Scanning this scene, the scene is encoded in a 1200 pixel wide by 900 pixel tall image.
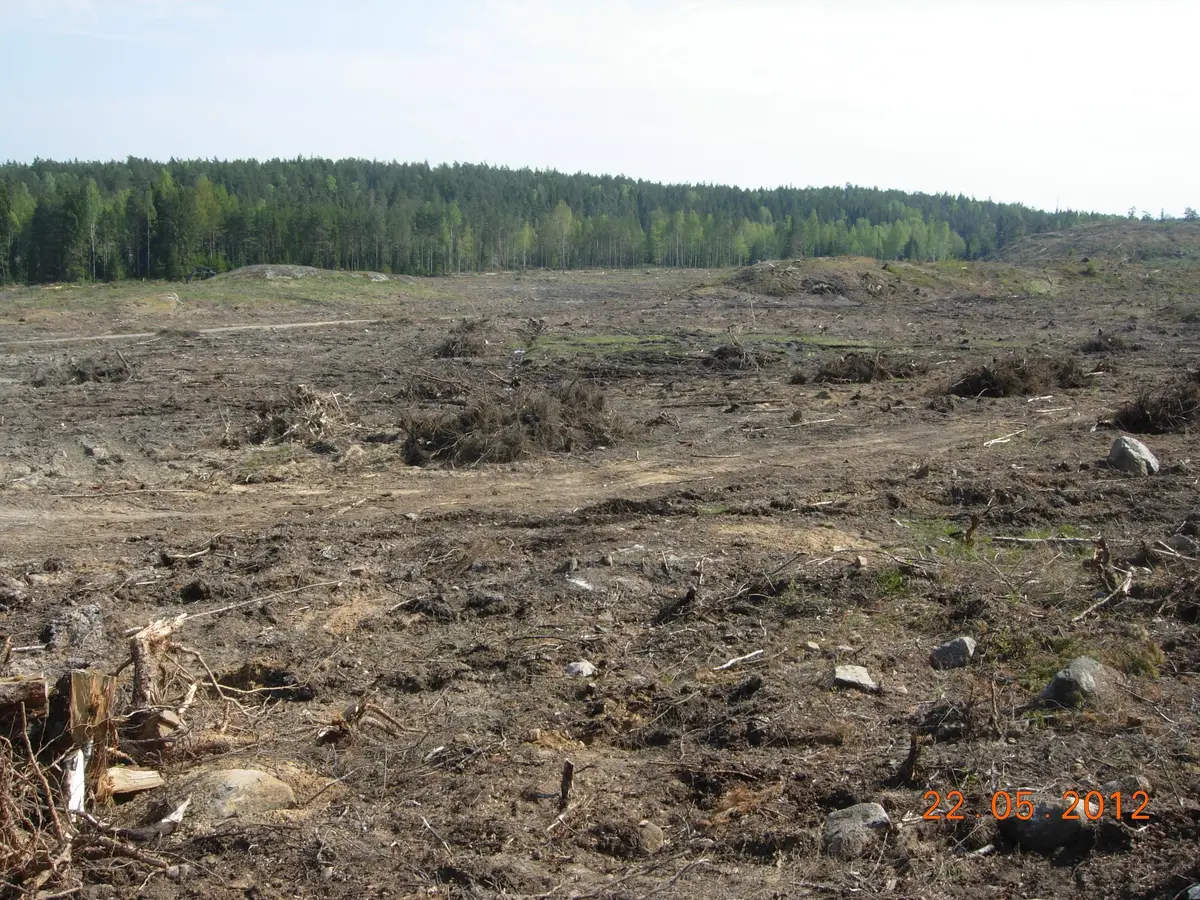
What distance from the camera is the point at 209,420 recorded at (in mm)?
17000

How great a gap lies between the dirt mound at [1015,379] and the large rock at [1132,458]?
21.6 ft

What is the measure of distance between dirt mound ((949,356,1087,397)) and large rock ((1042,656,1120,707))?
541 inches

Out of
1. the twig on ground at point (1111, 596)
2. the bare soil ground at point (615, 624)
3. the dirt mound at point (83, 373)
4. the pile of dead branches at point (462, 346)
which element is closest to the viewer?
the bare soil ground at point (615, 624)

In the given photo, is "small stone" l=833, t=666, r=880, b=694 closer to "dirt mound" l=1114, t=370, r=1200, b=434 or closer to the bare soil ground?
the bare soil ground

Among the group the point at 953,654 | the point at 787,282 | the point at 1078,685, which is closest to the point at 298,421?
the point at 953,654

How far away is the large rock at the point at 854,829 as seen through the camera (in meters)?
4.57

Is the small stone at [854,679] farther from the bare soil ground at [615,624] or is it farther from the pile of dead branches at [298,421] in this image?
the pile of dead branches at [298,421]

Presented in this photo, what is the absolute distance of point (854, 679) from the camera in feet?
21.3

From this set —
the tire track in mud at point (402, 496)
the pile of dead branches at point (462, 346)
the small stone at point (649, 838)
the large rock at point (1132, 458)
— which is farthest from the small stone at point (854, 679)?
the pile of dead branches at point (462, 346)

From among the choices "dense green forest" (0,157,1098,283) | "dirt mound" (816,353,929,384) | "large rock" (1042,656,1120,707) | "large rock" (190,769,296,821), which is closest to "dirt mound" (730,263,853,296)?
"dirt mound" (816,353,929,384)

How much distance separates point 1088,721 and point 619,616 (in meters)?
→ 3.59

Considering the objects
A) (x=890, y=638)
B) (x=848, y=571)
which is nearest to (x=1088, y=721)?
(x=890, y=638)

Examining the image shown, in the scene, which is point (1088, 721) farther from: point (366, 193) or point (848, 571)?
point (366, 193)

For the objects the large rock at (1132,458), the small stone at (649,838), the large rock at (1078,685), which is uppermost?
the large rock at (1132,458)
